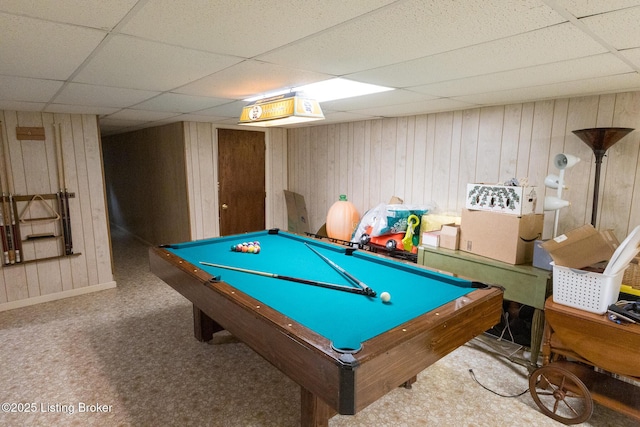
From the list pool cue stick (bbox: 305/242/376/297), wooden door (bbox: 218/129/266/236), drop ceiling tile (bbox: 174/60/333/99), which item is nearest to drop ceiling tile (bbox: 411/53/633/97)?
drop ceiling tile (bbox: 174/60/333/99)

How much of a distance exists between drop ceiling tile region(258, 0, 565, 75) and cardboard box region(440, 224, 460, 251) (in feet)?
5.62

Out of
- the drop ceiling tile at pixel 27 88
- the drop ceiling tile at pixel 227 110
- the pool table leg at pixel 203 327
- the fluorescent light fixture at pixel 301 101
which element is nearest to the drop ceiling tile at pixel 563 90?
the fluorescent light fixture at pixel 301 101

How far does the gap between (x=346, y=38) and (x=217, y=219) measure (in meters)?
4.23

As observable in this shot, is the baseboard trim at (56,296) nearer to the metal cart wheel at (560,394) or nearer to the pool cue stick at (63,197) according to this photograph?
the pool cue stick at (63,197)

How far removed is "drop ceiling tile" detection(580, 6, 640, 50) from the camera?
1.23 metres

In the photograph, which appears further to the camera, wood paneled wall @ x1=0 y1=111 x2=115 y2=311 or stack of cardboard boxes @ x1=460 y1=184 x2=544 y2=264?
wood paneled wall @ x1=0 y1=111 x2=115 y2=311

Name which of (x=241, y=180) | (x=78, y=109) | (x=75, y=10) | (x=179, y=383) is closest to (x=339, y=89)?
(x=75, y=10)

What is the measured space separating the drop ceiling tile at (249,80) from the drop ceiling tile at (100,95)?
0.40m

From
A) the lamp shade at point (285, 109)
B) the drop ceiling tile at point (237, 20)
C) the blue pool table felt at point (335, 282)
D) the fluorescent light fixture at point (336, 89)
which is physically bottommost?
the blue pool table felt at point (335, 282)

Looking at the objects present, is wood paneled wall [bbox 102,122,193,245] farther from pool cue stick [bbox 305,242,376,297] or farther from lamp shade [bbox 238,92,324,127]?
pool cue stick [bbox 305,242,376,297]

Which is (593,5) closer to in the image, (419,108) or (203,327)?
(419,108)

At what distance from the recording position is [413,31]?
1.42 meters

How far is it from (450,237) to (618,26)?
6.50ft

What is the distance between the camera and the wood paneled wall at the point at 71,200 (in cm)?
370
